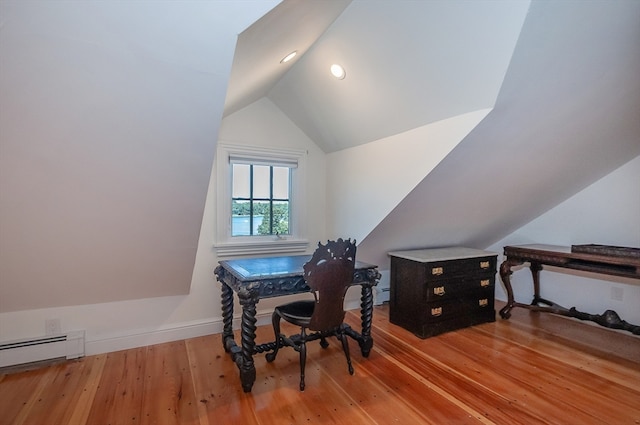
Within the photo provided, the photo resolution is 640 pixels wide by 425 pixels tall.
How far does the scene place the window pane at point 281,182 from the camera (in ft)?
11.4

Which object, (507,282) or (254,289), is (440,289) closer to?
(507,282)

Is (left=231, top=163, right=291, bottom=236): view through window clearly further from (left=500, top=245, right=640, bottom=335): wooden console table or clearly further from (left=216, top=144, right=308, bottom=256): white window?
(left=500, top=245, right=640, bottom=335): wooden console table

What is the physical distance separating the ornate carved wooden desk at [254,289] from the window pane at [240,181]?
870 millimetres

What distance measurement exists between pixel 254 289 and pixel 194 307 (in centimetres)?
118

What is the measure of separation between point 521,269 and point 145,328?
4210 millimetres

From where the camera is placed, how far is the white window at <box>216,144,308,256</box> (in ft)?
10.1

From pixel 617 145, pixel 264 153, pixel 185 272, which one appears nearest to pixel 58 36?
pixel 185 272

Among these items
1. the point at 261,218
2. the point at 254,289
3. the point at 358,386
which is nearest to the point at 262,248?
the point at 261,218

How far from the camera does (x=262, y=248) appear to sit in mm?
3301

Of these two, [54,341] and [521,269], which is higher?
[521,269]

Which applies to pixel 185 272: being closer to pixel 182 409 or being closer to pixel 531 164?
pixel 182 409

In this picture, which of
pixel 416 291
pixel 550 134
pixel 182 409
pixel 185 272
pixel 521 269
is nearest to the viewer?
pixel 182 409

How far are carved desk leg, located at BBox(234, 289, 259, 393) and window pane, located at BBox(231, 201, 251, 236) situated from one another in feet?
3.94

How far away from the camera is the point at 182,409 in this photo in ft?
6.36
